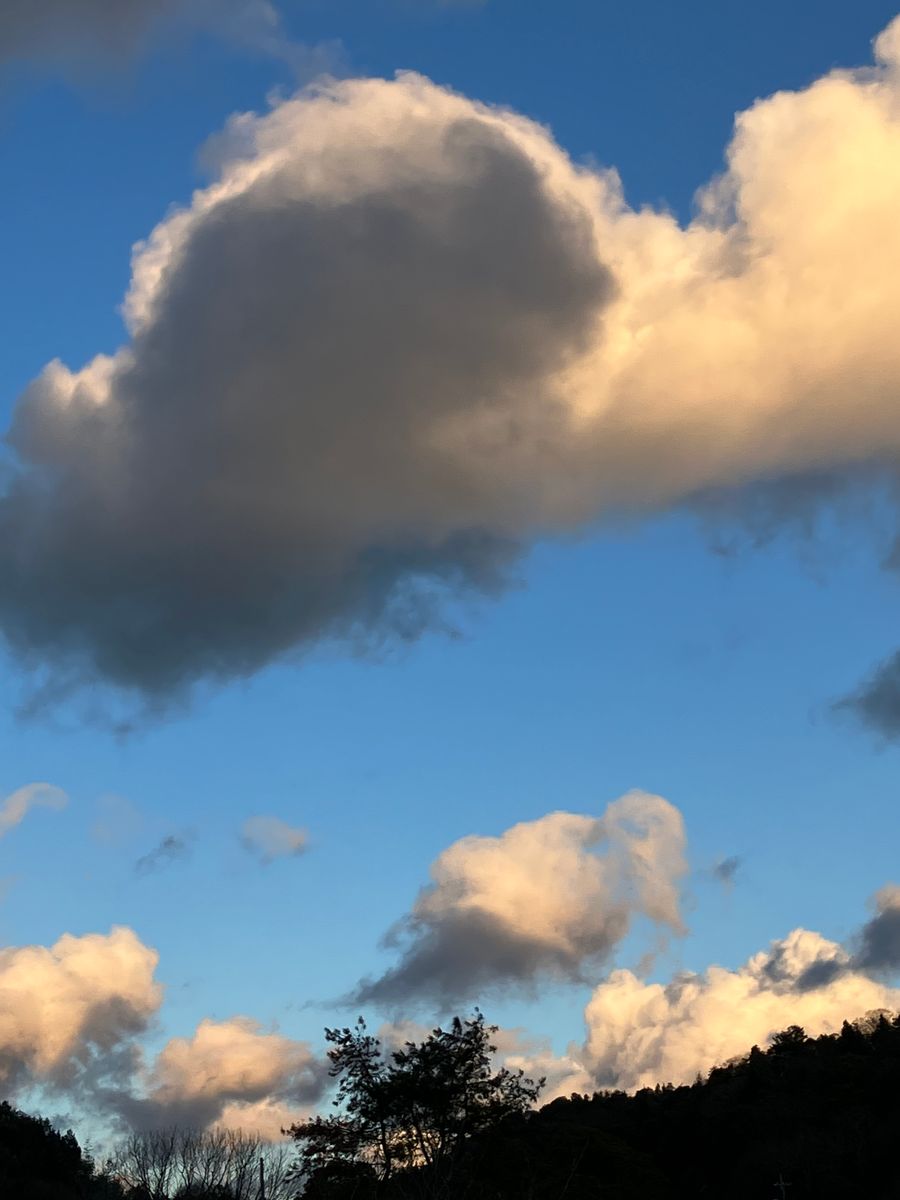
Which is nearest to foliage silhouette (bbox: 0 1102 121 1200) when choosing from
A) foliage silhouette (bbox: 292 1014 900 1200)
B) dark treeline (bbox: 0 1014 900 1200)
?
dark treeline (bbox: 0 1014 900 1200)

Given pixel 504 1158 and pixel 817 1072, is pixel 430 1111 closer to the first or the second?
pixel 504 1158

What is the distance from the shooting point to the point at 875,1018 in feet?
518

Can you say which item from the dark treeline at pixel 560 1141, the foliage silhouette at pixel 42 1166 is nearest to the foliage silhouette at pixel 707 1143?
the dark treeline at pixel 560 1141

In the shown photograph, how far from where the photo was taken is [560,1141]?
66.0m

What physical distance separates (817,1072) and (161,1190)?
56.1m

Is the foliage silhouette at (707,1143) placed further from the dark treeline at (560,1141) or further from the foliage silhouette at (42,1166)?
the foliage silhouette at (42,1166)

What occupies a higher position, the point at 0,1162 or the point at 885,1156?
the point at 0,1162

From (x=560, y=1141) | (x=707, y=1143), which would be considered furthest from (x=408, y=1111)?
(x=707, y=1143)

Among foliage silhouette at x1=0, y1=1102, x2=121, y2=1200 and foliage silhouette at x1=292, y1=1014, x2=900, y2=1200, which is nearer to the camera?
foliage silhouette at x1=292, y1=1014, x2=900, y2=1200

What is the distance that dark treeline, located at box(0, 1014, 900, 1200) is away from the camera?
5700 cm

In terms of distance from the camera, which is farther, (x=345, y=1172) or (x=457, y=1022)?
(x=457, y=1022)

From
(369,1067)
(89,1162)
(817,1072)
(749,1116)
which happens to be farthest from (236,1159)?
(817,1072)

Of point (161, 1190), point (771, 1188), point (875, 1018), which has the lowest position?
point (771, 1188)

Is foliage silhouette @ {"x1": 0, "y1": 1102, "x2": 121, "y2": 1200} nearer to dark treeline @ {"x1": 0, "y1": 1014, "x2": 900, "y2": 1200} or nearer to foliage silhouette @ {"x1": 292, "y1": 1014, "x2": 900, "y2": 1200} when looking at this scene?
dark treeline @ {"x1": 0, "y1": 1014, "x2": 900, "y2": 1200}
